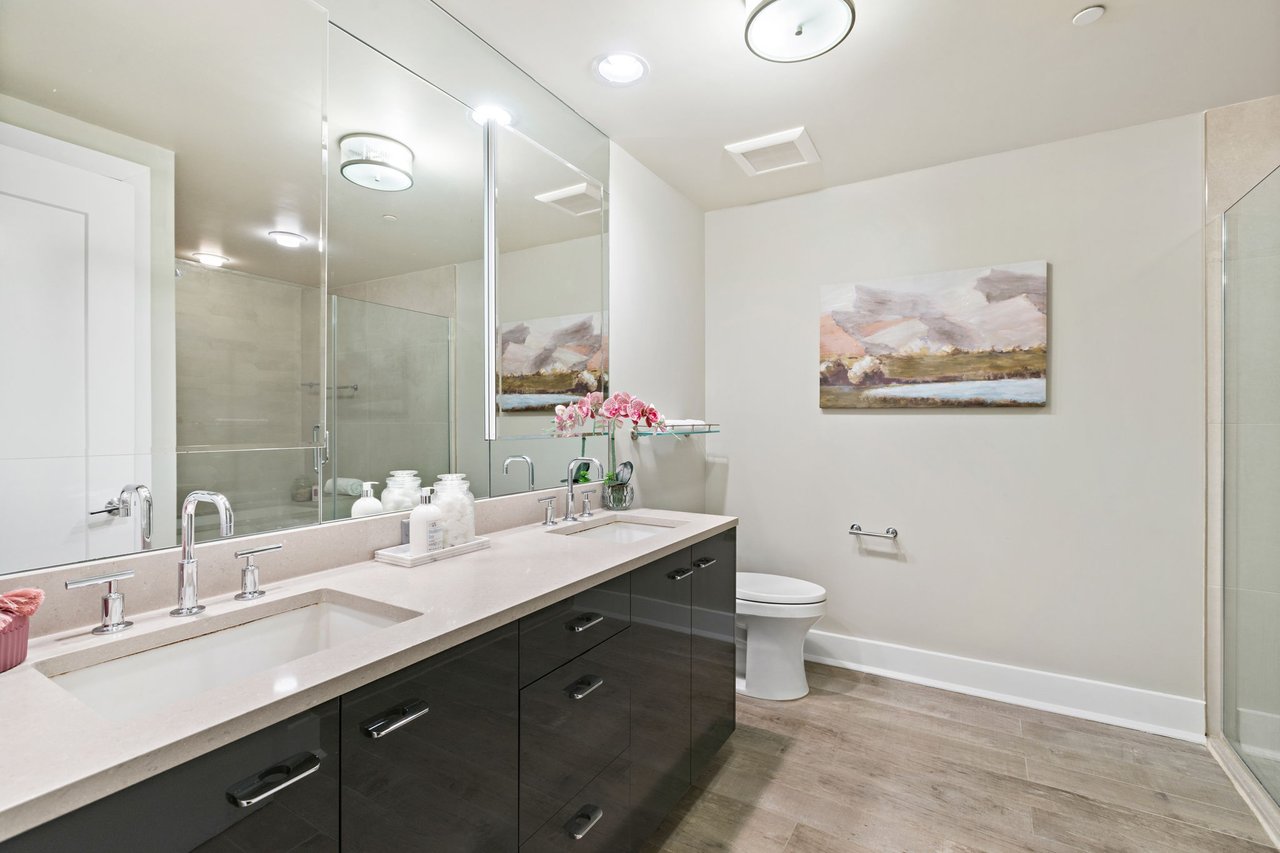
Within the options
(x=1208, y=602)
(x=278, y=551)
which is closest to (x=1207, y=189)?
(x=1208, y=602)

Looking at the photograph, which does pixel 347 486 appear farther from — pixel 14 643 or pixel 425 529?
pixel 14 643

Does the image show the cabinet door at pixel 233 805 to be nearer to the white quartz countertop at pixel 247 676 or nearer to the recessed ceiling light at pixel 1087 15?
the white quartz countertop at pixel 247 676

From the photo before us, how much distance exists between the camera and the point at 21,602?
890 millimetres

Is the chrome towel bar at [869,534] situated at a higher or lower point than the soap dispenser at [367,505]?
lower

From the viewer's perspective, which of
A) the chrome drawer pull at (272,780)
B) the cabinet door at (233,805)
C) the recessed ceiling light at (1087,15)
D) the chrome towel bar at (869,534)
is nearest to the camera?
the cabinet door at (233,805)

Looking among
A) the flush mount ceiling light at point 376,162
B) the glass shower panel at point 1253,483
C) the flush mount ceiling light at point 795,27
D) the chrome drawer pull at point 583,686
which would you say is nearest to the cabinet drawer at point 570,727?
the chrome drawer pull at point 583,686

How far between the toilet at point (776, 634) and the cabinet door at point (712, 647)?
0.39 metres

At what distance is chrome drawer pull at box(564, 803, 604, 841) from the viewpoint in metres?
1.34

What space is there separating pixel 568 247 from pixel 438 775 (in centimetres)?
188

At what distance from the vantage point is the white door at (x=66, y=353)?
0.99 metres

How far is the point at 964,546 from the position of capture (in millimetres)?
2797

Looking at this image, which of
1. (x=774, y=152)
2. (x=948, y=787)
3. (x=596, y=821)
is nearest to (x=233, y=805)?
(x=596, y=821)

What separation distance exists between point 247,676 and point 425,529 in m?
0.54

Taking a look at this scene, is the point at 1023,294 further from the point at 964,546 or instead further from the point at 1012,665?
the point at 1012,665
